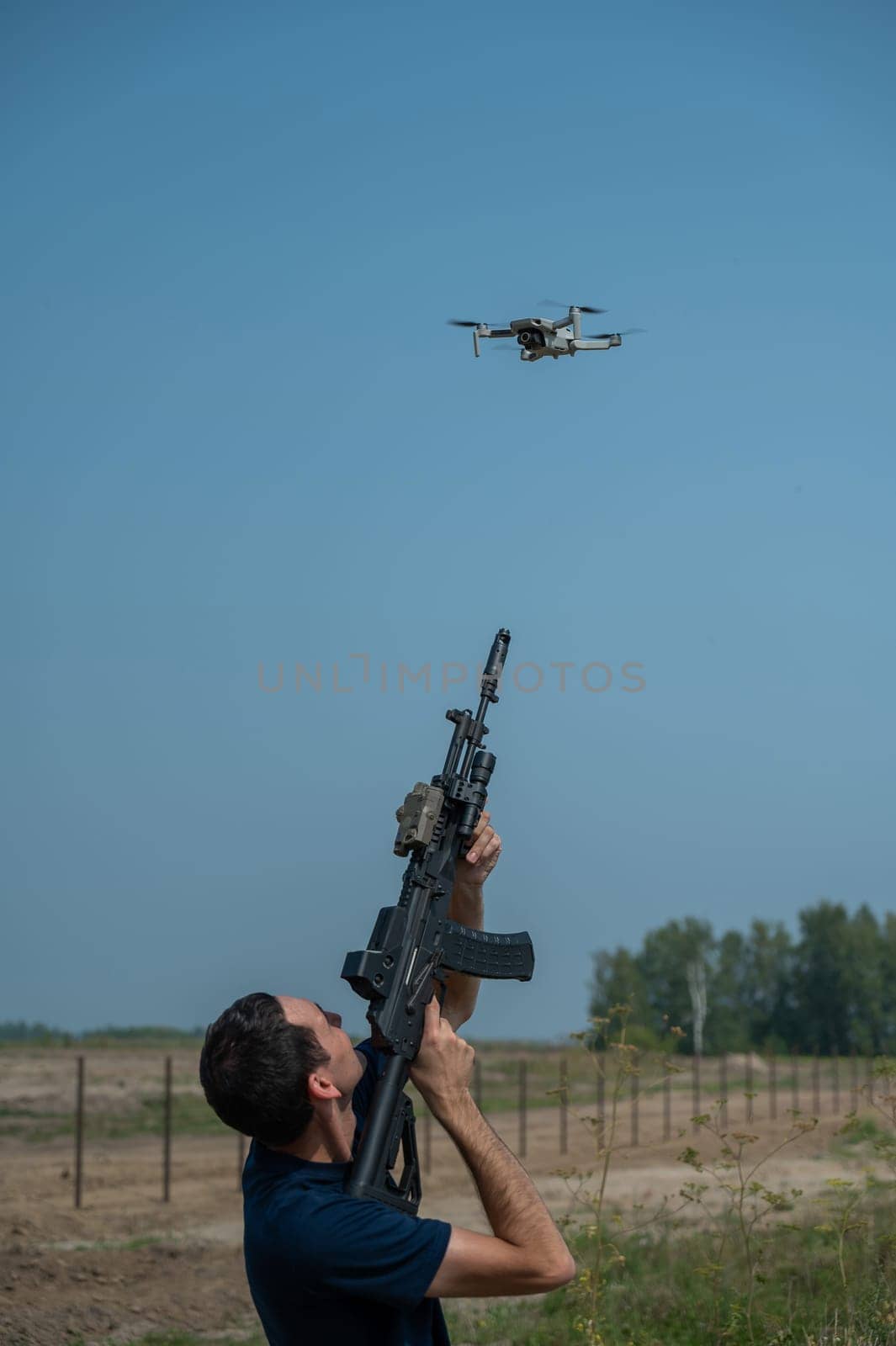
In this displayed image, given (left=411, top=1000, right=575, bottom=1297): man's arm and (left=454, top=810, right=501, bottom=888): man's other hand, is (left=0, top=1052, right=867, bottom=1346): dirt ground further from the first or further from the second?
(left=411, top=1000, right=575, bottom=1297): man's arm

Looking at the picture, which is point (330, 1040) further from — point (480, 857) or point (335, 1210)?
point (480, 857)

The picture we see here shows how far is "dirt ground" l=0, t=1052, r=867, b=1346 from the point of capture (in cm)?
1198

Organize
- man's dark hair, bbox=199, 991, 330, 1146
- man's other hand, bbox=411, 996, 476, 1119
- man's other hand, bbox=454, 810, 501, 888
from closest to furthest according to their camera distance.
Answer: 1. man's dark hair, bbox=199, 991, 330, 1146
2. man's other hand, bbox=411, 996, 476, 1119
3. man's other hand, bbox=454, 810, 501, 888

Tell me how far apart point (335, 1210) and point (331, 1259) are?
13 centimetres

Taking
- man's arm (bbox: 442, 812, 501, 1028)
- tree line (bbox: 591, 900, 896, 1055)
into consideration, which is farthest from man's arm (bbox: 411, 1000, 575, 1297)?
tree line (bbox: 591, 900, 896, 1055)

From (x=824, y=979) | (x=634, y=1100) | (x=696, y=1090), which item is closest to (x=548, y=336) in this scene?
(x=634, y=1100)

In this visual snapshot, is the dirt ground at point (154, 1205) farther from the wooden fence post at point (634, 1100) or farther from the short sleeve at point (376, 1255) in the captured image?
the short sleeve at point (376, 1255)

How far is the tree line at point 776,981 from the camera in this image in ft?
276

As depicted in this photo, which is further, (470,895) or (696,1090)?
(696,1090)

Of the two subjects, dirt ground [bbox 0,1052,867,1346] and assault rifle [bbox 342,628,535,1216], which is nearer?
assault rifle [bbox 342,628,535,1216]

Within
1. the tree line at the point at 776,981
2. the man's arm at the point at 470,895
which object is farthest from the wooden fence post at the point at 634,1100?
the tree line at the point at 776,981

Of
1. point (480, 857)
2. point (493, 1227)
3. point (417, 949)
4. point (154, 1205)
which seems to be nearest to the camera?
point (493, 1227)

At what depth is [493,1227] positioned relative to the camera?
3777mm

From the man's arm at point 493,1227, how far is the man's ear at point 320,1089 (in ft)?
0.87
